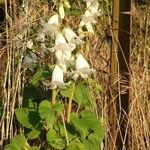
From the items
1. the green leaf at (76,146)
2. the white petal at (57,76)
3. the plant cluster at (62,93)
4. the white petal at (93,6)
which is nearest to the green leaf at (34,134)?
the plant cluster at (62,93)

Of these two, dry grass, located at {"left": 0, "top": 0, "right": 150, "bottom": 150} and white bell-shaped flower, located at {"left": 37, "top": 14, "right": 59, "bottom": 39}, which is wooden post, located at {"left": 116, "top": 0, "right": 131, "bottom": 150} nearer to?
dry grass, located at {"left": 0, "top": 0, "right": 150, "bottom": 150}

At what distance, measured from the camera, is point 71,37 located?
176 centimetres

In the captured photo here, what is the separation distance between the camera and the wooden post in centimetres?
235

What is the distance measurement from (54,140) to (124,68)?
2.15 feet

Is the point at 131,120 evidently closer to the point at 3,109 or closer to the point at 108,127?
the point at 108,127

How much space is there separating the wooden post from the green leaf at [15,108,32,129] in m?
0.51

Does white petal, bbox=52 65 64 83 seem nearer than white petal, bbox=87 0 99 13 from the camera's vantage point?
Yes

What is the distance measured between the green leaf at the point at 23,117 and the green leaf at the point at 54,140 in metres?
0.08

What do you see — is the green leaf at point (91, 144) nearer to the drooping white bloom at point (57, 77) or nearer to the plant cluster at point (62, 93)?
the plant cluster at point (62, 93)

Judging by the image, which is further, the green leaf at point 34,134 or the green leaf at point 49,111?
the green leaf at point 34,134

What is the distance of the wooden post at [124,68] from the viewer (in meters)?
2.35

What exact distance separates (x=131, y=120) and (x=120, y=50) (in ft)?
1.09

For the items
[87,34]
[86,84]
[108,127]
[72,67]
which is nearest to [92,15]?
[87,34]

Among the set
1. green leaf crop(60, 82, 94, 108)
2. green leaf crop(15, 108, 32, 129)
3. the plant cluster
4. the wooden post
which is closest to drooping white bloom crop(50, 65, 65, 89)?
the plant cluster
